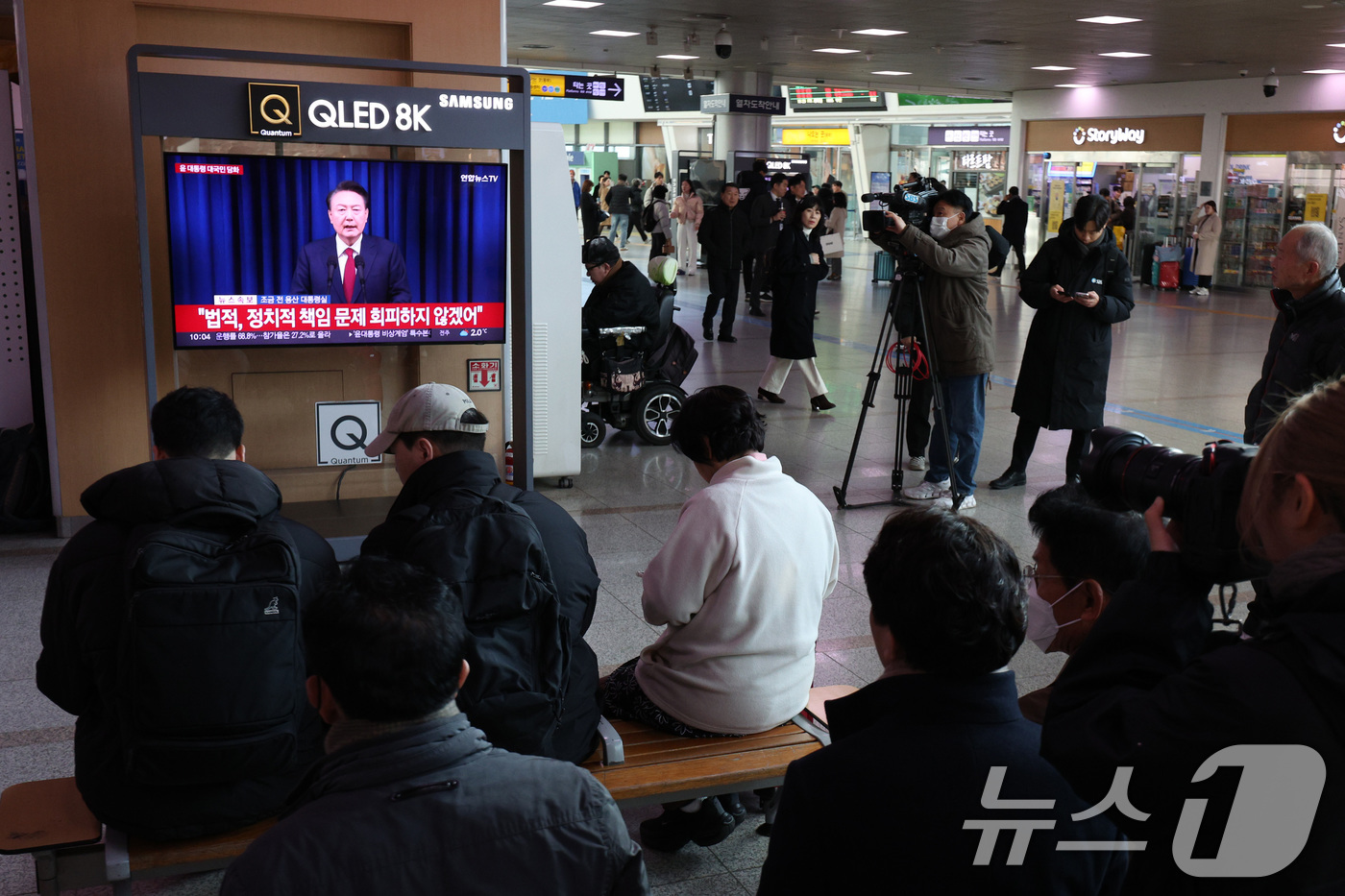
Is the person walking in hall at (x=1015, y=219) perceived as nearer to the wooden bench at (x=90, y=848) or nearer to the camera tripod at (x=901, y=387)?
the camera tripod at (x=901, y=387)

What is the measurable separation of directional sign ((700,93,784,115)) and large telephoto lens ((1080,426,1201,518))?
791 inches

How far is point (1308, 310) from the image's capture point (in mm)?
5133

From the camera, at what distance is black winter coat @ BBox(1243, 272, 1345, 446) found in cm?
502

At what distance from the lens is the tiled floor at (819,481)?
11.8ft

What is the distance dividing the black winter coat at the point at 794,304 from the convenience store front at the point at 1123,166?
14902mm

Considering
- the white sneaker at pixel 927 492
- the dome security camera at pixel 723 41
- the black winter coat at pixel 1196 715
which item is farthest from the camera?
the dome security camera at pixel 723 41

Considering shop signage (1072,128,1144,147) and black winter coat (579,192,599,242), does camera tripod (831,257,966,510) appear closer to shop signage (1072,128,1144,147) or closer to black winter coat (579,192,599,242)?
black winter coat (579,192,599,242)

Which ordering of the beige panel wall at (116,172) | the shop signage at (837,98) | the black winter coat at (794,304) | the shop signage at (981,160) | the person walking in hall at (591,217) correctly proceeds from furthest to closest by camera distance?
the shop signage at (981,160) → the shop signage at (837,98) → the person walking in hall at (591,217) → the black winter coat at (794,304) → the beige panel wall at (116,172)

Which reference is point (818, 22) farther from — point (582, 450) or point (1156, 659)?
point (1156, 659)

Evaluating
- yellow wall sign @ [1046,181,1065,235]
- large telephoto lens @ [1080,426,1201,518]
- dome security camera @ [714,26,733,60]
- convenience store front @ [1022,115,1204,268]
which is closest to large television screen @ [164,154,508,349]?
large telephoto lens @ [1080,426,1201,518]

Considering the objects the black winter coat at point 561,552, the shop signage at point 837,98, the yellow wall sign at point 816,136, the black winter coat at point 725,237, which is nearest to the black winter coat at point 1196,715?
the black winter coat at point 561,552

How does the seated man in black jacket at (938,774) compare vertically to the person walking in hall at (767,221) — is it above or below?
below

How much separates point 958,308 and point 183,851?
16.5 ft

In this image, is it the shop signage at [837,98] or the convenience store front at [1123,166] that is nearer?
the convenience store front at [1123,166]
